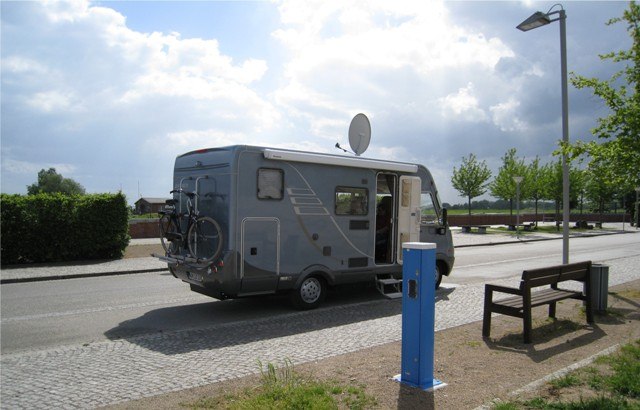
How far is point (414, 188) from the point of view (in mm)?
10508

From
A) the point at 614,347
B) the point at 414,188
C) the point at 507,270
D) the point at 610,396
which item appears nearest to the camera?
the point at 610,396

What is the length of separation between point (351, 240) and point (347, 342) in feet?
10.0

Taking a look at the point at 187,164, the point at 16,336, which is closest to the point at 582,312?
the point at 187,164

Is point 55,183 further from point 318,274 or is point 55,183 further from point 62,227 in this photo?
point 318,274

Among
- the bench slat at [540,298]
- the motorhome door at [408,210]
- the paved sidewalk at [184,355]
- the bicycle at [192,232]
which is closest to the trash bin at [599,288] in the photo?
the bench slat at [540,298]

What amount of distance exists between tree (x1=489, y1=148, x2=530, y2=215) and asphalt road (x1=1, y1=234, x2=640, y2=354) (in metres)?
28.2

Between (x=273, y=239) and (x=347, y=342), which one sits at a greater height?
(x=273, y=239)

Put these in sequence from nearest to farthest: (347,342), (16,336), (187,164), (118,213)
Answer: (347,342), (16,336), (187,164), (118,213)

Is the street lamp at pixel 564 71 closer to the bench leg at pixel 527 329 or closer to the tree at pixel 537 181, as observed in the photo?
the bench leg at pixel 527 329

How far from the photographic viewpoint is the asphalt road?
7293 mm

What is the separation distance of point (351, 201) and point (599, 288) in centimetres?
437

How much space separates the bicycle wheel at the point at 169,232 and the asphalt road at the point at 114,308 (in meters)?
1.08

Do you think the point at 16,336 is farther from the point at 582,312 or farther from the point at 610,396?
the point at 582,312

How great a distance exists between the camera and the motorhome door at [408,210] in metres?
10.4
